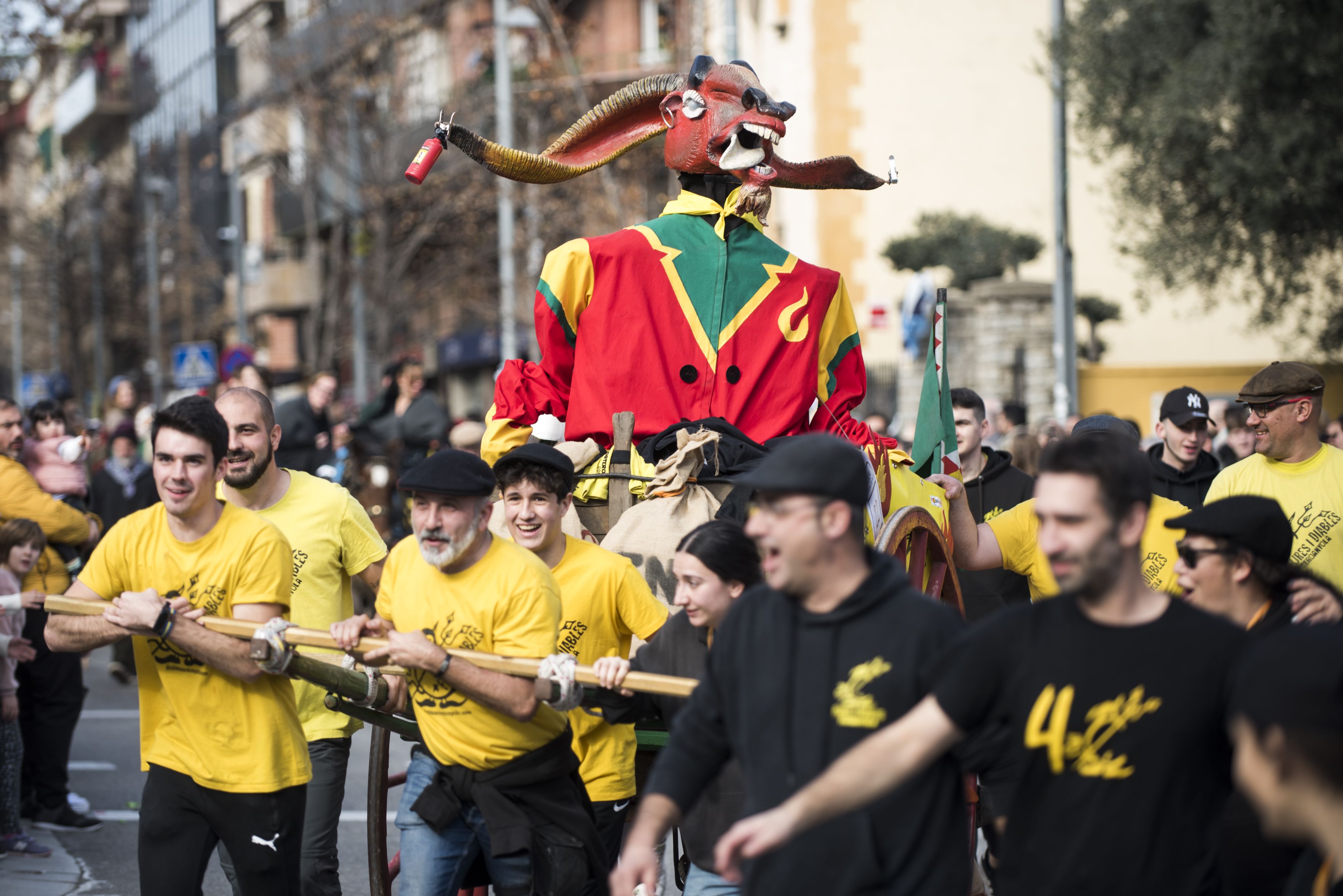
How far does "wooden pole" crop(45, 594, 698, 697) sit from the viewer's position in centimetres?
446

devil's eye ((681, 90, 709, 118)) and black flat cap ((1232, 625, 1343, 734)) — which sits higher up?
devil's eye ((681, 90, 709, 118))

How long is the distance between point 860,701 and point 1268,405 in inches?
133

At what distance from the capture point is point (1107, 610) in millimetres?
3438

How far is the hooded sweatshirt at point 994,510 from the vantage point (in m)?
8.04

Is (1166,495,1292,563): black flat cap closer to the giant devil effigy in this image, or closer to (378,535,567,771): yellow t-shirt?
(378,535,567,771): yellow t-shirt

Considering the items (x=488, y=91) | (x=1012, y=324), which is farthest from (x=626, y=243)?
(x=488, y=91)

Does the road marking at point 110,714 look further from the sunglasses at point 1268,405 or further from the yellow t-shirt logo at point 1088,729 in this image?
the yellow t-shirt logo at point 1088,729

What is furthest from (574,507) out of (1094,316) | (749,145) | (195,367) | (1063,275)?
(1094,316)

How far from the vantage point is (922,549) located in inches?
236

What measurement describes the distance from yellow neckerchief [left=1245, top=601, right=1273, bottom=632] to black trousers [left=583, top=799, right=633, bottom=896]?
212 centimetres

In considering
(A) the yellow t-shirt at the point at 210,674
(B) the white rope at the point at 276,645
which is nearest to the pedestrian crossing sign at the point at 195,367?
(A) the yellow t-shirt at the point at 210,674

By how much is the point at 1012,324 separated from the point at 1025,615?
17.8m

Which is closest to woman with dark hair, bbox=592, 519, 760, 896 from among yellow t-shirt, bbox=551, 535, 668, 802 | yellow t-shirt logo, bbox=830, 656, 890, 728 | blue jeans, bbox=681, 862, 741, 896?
blue jeans, bbox=681, 862, 741, 896

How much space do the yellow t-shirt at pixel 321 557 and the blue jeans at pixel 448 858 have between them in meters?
1.19
